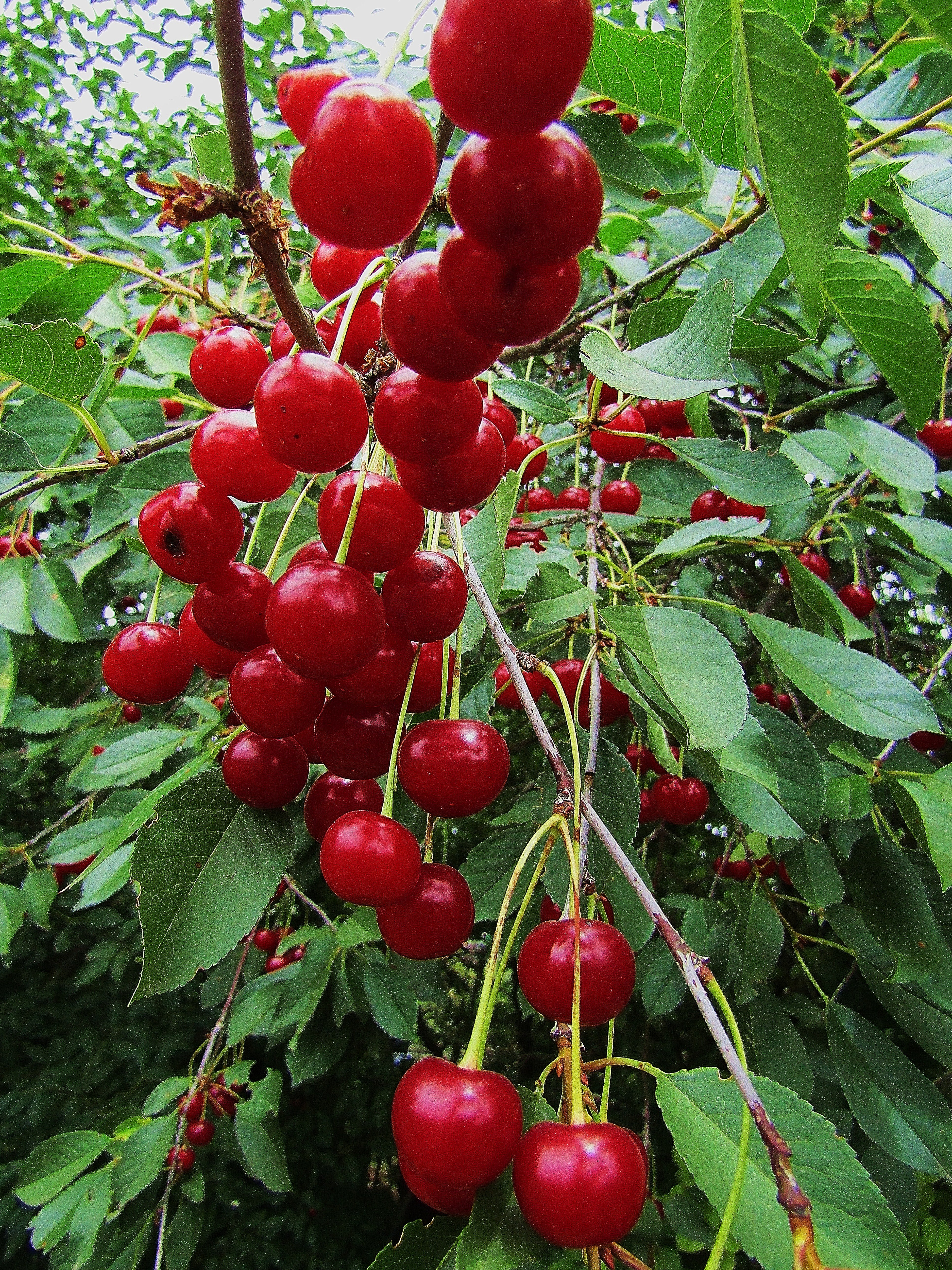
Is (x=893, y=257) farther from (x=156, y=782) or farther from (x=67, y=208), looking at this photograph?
(x=67, y=208)

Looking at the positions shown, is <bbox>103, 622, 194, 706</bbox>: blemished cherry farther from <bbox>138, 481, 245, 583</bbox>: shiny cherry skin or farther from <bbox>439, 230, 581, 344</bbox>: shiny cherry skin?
<bbox>439, 230, 581, 344</bbox>: shiny cherry skin

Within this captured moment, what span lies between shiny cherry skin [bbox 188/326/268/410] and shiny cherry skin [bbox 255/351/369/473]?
0.99ft

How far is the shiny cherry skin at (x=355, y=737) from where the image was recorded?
67cm

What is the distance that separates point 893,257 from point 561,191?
1955 millimetres

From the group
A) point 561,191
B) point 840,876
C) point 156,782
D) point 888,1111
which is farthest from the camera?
point 156,782

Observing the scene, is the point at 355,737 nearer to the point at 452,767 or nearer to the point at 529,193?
the point at 452,767

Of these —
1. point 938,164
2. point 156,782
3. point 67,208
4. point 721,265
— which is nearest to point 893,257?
point 938,164

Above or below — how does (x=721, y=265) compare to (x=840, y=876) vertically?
above

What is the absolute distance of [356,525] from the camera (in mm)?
620

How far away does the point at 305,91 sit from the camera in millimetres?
711

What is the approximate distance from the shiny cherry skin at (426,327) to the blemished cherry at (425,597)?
20 centimetres

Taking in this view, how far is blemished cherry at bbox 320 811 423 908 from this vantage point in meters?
0.59

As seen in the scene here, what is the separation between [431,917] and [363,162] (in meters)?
0.54

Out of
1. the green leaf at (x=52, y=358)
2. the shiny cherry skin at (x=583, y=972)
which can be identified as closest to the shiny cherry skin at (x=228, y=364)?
the green leaf at (x=52, y=358)
